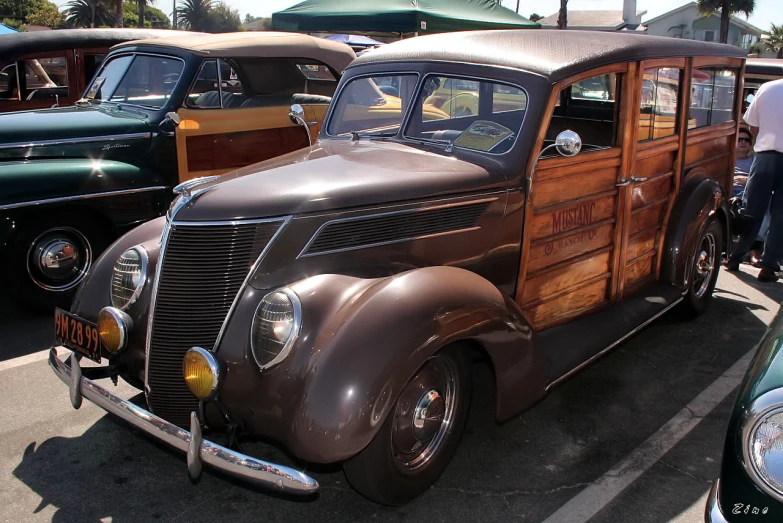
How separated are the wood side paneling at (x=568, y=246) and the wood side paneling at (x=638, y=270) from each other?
365mm

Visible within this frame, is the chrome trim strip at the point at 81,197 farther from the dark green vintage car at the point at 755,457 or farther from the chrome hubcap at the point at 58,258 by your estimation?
the dark green vintage car at the point at 755,457

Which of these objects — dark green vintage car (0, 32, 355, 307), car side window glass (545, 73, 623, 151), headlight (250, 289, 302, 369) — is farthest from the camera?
dark green vintage car (0, 32, 355, 307)

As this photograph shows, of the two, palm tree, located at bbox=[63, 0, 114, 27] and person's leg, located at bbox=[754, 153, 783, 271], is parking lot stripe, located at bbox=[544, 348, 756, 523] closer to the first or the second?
person's leg, located at bbox=[754, 153, 783, 271]

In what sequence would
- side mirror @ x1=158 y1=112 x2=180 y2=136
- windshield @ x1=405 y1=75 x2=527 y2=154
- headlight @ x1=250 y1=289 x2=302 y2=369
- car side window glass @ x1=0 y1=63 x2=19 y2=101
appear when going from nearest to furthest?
headlight @ x1=250 y1=289 x2=302 y2=369, windshield @ x1=405 y1=75 x2=527 y2=154, side mirror @ x1=158 y1=112 x2=180 y2=136, car side window glass @ x1=0 y1=63 x2=19 y2=101

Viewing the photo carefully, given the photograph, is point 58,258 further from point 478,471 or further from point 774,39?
point 774,39

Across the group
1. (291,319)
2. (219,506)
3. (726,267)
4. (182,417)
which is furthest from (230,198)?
(726,267)

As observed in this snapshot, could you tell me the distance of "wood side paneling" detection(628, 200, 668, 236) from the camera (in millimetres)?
4323

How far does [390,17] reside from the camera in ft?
38.7

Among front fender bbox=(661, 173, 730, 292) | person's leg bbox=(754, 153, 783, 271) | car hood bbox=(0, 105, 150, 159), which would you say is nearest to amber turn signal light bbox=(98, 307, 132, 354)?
car hood bbox=(0, 105, 150, 159)

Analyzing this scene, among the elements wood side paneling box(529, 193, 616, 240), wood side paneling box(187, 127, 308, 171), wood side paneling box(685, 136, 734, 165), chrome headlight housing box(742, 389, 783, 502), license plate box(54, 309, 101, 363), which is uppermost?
wood side paneling box(685, 136, 734, 165)

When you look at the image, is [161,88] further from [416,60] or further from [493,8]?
[493,8]

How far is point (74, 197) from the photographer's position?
5121 mm

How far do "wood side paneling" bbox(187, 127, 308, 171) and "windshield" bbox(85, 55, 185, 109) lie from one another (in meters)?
0.47

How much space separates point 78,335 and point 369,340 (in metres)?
1.41
